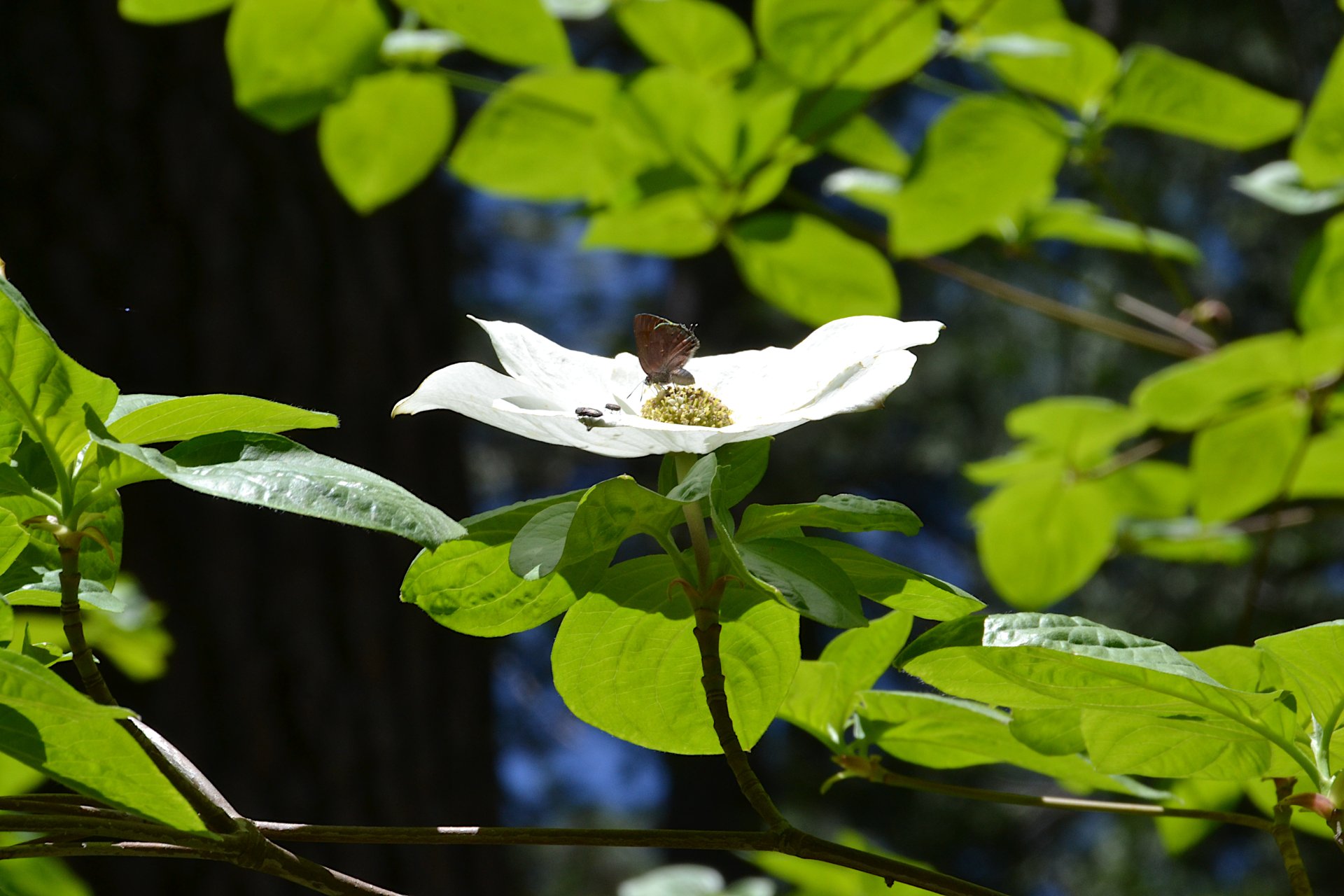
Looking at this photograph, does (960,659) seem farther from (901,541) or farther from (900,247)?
(901,541)

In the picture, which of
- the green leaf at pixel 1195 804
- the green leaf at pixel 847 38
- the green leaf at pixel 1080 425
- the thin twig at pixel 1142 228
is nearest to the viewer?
the green leaf at pixel 1195 804

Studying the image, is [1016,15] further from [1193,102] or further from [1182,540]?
[1182,540]

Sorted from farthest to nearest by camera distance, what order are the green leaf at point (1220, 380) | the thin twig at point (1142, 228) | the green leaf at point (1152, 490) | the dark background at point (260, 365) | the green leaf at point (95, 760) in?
the dark background at point (260, 365) → the green leaf at point (1152, 490) → the thin twig at point (1142, 228) → the green leaf at point (1220, 380) → the green leaf at point (95, 760)

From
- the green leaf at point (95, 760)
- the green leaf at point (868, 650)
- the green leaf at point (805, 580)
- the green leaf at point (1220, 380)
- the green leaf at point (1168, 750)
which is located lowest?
the green leaf at point (1220, 380)

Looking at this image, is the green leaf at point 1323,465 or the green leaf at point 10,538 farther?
the green leaf at point 1323,465

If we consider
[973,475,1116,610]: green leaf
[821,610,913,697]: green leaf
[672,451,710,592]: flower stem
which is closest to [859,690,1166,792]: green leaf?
[821,610,913,697]: green leaf

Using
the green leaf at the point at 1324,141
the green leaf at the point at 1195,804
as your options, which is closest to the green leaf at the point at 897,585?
the green leaf at the point at 1195,804

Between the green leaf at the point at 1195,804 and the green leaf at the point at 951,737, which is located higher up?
the green leaf at the point at 951,737

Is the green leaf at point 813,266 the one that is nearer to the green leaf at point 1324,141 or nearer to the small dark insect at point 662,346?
the green leaf at point 1324,141
